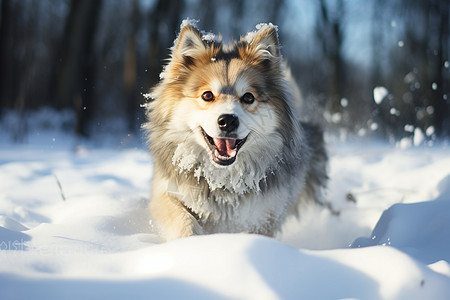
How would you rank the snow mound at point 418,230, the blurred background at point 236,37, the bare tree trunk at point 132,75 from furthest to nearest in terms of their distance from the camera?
the bare tree trunk at point 132,75 → the blurred background at point 236,37 → the snow mound at point 418,230

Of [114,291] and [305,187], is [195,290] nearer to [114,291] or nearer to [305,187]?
[114,291]

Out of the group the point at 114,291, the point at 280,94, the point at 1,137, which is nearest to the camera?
the point at 114,291

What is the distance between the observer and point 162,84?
2852mm

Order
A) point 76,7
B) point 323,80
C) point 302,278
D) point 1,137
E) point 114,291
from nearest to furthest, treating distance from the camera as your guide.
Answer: point 114,291 → point 302,278 → point 1,137 → point 76,7 → point 323,80

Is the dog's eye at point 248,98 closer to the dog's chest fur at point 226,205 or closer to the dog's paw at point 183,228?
the dog's chest fur at point 226,205

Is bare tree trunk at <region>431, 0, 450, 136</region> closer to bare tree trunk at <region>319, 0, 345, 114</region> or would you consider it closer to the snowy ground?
bare tree trunk at <region>319, 0, 345, 114</region>

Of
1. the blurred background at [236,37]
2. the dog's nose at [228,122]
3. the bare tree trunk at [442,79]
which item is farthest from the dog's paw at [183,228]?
the bare tree trunk at [442,79]

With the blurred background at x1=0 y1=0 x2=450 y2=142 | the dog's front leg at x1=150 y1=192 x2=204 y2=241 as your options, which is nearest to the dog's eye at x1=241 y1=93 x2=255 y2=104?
the dog's front leg at x1=150 y1=192 x2=204 y2=241

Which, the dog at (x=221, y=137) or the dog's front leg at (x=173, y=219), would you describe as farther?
the dog at (x=221, y=137)

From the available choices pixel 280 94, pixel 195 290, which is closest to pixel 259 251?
pixel 195 290

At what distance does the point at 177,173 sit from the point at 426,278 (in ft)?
5.35

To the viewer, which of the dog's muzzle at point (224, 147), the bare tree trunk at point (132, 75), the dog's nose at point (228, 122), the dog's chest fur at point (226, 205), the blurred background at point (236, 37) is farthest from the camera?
the bare tree trunk at point (132, 75)

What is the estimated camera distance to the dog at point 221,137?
7.91 feet

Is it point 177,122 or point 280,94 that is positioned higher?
point 280,94
